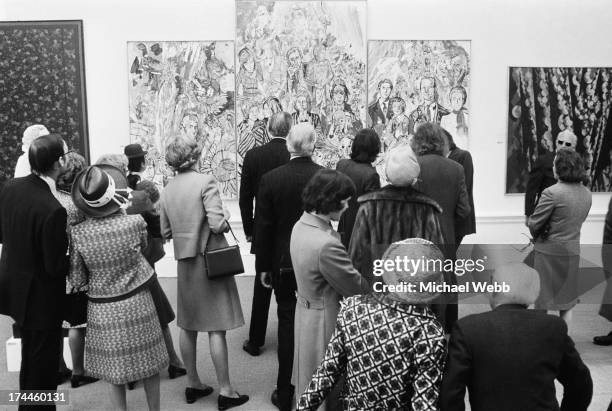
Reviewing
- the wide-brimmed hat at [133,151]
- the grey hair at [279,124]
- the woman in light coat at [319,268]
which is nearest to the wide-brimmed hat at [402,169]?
the woman in light coat at [319,268]

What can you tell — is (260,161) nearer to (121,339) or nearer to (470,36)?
(121,339)

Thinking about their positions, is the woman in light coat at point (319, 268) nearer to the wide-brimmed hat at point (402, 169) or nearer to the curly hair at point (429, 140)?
the wide-brimmed hat at point (402, 169)

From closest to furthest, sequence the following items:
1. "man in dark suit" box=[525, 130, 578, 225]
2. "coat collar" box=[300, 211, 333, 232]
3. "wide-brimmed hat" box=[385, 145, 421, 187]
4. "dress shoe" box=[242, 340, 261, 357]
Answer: "coat collar" box=[300, 211, 333, 232] < "wide-brimmed hat" box=[385, 145, 421, 187] < "dress shoe" box=[242, 340, 261, 357] < "man in dark suit" box=[525, 130, 578, 225]

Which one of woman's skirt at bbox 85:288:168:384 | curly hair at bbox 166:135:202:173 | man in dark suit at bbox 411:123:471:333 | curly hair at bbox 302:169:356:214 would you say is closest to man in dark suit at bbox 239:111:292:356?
curly hair at bbox 166:135:202:173

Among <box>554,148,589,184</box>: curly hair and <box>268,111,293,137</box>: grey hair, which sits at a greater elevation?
<box>268,111,293,137</box>: grey hair

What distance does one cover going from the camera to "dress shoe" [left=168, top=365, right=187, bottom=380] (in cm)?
534

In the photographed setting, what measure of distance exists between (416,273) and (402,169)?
1377 millimetres

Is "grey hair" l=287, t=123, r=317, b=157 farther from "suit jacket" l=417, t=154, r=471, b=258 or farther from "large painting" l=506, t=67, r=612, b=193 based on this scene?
"large painting" l=506, t=67, r=612, b=193

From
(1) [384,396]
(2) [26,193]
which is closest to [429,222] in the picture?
(1) [384,396]

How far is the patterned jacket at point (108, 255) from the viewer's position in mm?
3771

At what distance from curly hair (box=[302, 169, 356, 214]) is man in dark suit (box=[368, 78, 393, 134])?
4712 mm

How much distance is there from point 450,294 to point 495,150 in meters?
3.37

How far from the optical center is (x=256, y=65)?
8.16 m

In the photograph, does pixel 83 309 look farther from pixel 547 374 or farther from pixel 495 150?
pixel 495 150
